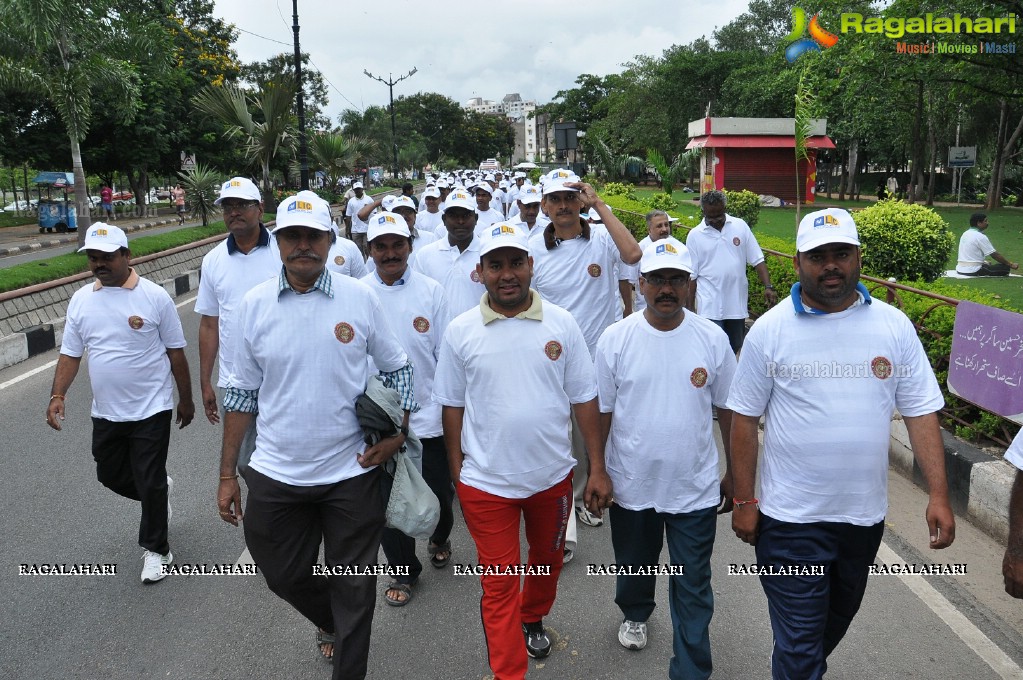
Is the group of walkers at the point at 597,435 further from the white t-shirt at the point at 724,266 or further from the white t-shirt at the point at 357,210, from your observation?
the white t-shirt at the point at 357,210

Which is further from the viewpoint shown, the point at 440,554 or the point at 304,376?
the point at 440,554

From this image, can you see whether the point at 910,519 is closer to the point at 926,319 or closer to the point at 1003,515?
the point at 1003,515

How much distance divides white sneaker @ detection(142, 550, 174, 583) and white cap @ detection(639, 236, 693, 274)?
3.00 meters

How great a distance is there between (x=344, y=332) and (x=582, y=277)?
227 centimetres

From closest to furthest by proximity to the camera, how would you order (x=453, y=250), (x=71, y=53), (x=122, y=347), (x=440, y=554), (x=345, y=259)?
(x=122, y=347) → (x=440, y=554) → (x=453, y=250) → (x=345, y=259) → (x=71, y=53)

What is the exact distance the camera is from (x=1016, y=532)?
2.53 m

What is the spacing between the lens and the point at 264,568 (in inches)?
123

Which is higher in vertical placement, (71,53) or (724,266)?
(71,53)

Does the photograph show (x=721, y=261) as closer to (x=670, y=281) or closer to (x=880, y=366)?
(x=670, y=281)

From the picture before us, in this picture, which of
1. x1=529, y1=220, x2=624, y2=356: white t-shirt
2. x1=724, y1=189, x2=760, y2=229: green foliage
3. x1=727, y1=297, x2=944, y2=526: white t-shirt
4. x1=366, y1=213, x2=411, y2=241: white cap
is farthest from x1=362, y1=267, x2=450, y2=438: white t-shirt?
x1=724, y1=189, x2=760, y2=229: green foliage

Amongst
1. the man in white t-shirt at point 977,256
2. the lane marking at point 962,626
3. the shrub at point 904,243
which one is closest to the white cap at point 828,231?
the lane marking at point 962,626

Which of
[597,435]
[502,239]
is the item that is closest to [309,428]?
[502,239]

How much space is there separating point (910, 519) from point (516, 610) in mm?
3025

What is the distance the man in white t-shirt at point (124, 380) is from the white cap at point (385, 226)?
1.27m
